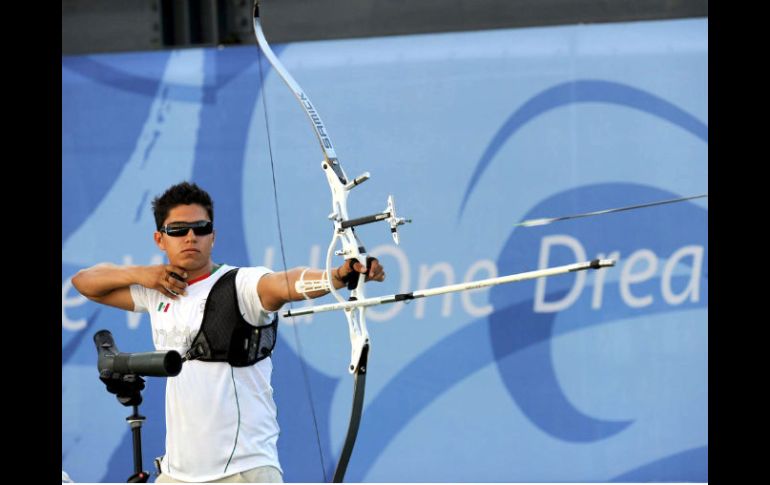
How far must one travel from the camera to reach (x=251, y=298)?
3.31 meters

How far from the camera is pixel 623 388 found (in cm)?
466

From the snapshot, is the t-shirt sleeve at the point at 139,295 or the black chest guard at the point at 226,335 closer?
the black chest guard at the point at 226,335

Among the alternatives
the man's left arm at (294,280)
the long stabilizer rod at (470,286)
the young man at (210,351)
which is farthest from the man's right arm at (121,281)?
the long stabilizer rod at (470,286)

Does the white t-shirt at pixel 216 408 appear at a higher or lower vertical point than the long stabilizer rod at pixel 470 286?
lower

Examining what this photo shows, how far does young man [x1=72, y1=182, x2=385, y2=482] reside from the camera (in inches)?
129

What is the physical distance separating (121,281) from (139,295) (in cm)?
6

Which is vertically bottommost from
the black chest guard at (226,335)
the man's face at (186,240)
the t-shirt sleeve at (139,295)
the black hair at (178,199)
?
the black chest guard at (226,335)

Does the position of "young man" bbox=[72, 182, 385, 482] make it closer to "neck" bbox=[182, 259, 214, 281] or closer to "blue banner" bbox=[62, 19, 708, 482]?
"neck" bbox=[182, 259, 214, 281]

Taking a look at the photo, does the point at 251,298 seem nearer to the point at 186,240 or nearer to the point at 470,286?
the point at 186,240

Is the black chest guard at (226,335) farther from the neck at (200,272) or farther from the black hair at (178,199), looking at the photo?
the black hair at (178,199)

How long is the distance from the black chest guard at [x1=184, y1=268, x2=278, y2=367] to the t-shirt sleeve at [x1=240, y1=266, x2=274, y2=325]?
0.01 metres

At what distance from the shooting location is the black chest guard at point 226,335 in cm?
330

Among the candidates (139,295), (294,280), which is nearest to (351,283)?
(294,280)
